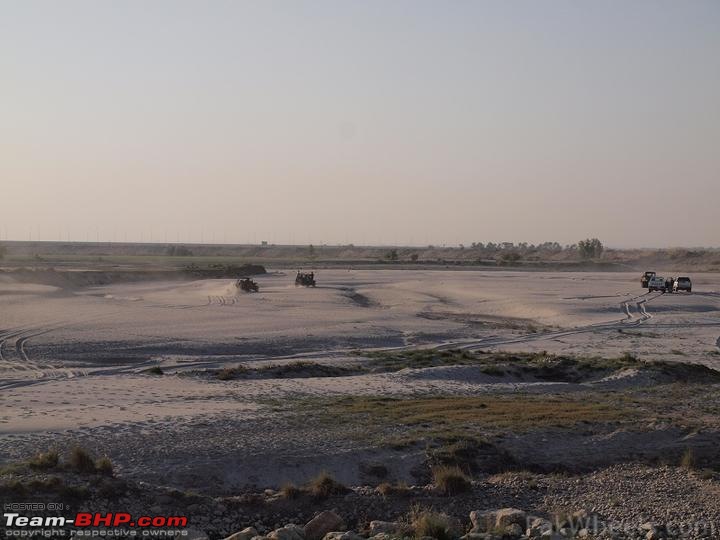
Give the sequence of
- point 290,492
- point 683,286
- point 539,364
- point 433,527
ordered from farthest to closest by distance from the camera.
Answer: point 683,286
point 539,364
point 290,492
point 433,527

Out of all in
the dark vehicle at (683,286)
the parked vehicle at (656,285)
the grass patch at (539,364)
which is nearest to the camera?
the grass patch at (539,364)

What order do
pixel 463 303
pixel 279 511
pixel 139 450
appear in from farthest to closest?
pixel 463 303
pixel 139 450
pixel 279 511

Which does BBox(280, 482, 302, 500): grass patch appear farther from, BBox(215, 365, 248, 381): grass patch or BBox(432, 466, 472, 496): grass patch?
BBox(215, 365, 248, 381): grass patch

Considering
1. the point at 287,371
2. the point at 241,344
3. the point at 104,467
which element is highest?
the point at 104,467

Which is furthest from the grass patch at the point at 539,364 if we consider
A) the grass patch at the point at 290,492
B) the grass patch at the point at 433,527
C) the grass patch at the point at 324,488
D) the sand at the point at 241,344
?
the grass patch at the point at 433,527

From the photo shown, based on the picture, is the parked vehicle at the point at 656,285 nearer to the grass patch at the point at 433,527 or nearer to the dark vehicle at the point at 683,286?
the dark vehicle at the point at 683,286

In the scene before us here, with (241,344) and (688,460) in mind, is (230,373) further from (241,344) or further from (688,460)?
(688,460)

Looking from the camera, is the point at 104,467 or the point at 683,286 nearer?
the point at 104,467

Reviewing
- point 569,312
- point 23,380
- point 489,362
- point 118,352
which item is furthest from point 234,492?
point 569,312

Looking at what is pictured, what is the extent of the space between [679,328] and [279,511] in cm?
3285

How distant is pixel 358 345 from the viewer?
32.4 metres

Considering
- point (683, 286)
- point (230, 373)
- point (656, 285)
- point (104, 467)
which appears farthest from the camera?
point (656, 285)

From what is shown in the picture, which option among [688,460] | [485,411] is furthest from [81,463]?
[688,460]

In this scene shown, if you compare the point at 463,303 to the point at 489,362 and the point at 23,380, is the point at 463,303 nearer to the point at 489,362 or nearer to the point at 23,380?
the point at 489,362
